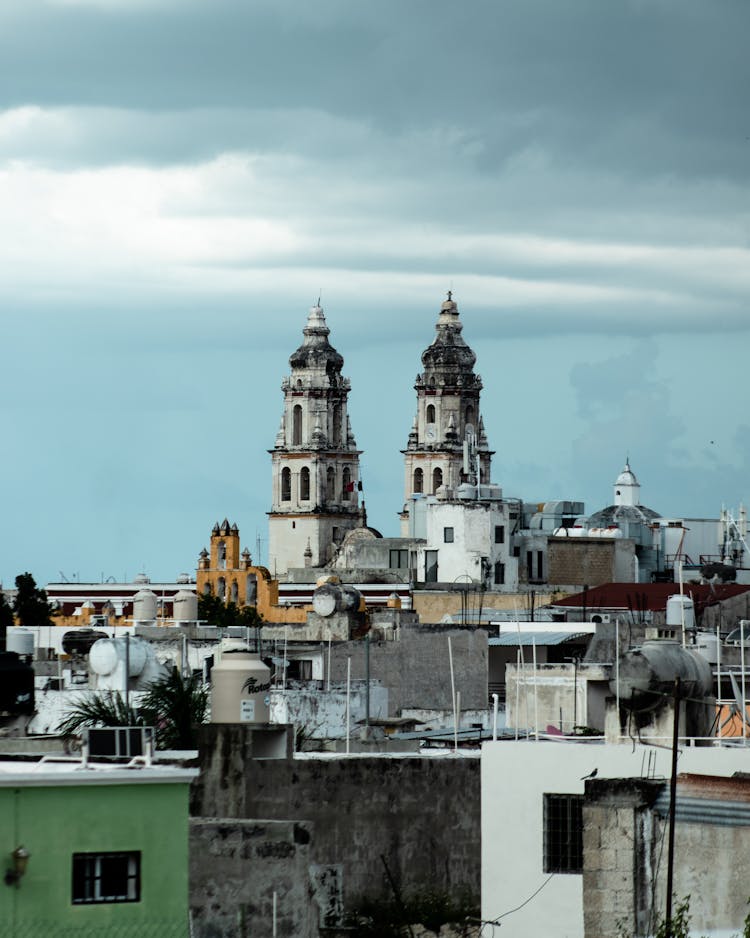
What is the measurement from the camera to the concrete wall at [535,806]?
26.9 m

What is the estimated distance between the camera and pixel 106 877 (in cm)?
2092

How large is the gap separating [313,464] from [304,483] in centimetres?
147

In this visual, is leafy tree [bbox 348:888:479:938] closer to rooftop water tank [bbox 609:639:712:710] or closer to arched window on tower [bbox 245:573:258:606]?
rooftop water tank [bbox 609:639:712:710]

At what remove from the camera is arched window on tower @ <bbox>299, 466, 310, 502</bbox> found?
154 meters

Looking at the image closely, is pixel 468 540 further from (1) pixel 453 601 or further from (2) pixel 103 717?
(2) pixel 103 717

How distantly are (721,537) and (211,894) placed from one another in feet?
368

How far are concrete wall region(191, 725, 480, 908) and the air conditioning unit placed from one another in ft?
19.6

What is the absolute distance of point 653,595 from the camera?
95125mm

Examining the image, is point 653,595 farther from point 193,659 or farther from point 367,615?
point 193,659

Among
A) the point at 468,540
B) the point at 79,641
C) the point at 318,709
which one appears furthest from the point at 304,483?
the point at 318,709

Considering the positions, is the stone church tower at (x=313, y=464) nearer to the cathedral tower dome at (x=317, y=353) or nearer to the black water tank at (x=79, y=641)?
the cathedral tower dome at (x=317, y=353)

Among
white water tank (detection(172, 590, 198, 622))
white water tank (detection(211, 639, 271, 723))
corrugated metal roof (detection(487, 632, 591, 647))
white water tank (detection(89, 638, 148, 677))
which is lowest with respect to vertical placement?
white water tank (detection(211, 639, 271, 723))

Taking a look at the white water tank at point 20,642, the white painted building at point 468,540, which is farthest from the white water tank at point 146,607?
the white painted building at point 468,540

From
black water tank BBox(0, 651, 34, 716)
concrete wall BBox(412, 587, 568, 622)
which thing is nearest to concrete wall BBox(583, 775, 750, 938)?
black water tank BBox(0, 651, 34, 716)
